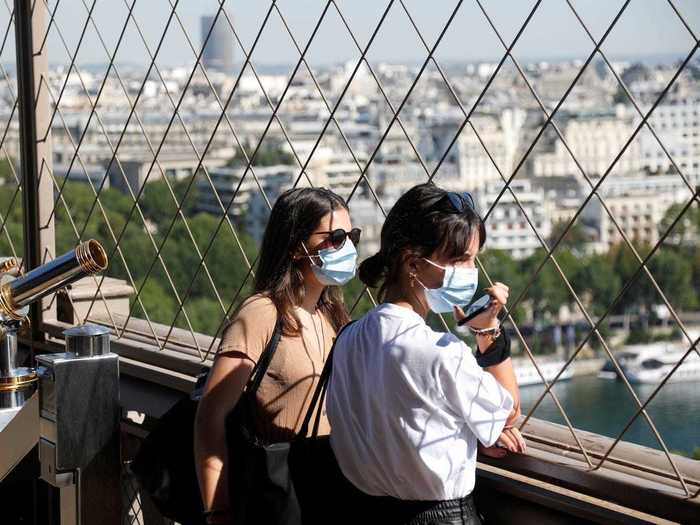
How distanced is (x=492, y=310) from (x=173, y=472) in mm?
579

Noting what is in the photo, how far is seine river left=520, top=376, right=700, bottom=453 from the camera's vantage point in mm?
32406

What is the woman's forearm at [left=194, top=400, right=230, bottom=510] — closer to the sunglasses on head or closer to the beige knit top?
the beige knit top

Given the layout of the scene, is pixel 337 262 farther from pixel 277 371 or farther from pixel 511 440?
pixel 511 440

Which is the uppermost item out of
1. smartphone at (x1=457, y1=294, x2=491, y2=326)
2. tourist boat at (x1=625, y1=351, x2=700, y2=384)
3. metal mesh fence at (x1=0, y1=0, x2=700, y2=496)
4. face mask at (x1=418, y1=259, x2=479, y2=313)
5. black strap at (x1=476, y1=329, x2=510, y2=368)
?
face mask at (x1=418, y1=259, x2=479, y2=313)

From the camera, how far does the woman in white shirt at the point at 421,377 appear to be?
144cm

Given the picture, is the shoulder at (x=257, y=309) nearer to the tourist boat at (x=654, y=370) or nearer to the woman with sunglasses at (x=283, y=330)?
the woman with sunglasses at (x=283, y=330)

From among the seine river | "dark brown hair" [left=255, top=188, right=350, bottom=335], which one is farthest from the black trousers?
the seine river

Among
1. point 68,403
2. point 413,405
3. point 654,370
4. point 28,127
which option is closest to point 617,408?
point 654,370

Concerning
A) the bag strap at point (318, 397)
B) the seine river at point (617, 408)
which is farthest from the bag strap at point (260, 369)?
the seine river at point (617, 408)

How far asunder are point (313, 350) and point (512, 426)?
1.06 feet

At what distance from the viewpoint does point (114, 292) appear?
2.97 metres

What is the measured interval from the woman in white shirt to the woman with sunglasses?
167mm

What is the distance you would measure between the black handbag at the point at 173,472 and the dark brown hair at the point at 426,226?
0.42m

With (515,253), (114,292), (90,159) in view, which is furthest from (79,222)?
(114,292)
